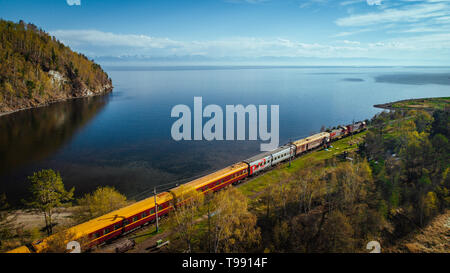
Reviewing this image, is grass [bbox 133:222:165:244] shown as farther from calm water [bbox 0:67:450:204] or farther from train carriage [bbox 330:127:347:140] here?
train carriage [bbox 330:127:347:140]

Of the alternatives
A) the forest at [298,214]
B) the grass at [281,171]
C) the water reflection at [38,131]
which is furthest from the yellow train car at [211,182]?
the water reflection at [38,131]

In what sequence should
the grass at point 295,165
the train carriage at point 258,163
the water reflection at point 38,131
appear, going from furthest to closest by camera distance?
1. the water reflection at point 38,131
2. the train carriage at point 258,163
3. the grass at point 295,165

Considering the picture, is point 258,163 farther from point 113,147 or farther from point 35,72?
point 35,72

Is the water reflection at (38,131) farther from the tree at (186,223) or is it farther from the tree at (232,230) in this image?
the tree at (232,230)

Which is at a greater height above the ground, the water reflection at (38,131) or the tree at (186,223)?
the water reflection at (38,131)

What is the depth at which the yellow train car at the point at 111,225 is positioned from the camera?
77.0 feet

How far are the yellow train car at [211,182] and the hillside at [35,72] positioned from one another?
11662 centimetres

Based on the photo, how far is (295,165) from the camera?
56125 millimetres

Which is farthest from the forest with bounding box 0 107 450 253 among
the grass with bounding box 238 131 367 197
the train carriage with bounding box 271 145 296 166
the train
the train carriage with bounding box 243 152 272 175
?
the train carriage with bounding box 271 145 296 166

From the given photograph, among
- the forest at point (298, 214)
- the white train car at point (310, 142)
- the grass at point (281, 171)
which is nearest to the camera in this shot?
the forest at point (298, 214)

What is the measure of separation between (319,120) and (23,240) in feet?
350

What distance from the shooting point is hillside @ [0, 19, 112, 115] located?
381ft

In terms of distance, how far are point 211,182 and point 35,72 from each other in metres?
147

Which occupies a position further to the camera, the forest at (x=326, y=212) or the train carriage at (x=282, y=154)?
the train carriage at (x=282, y=154)
